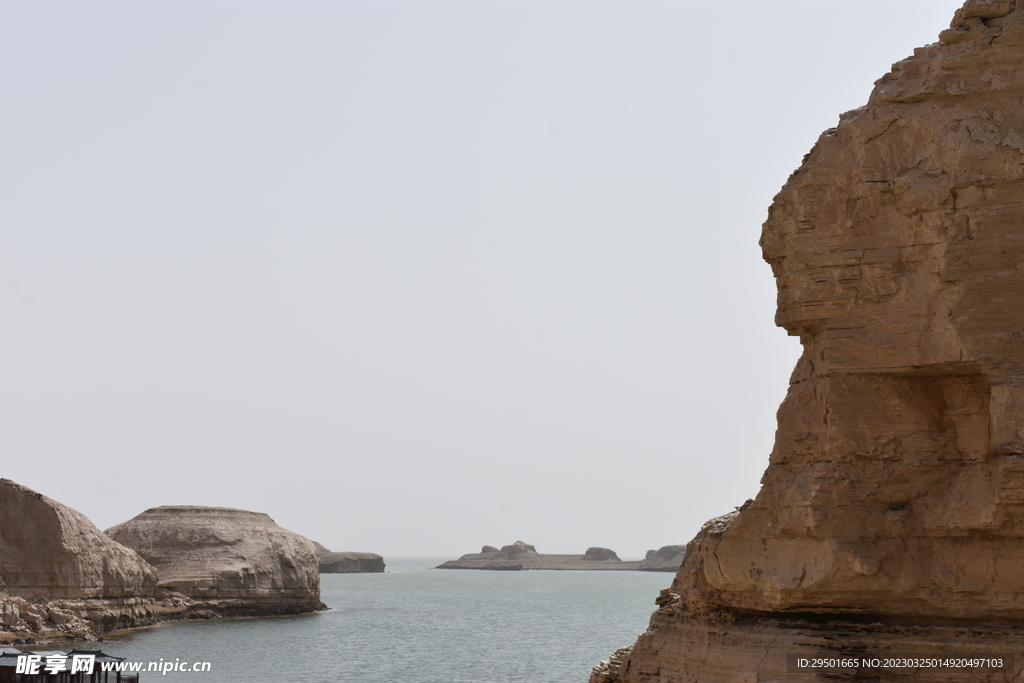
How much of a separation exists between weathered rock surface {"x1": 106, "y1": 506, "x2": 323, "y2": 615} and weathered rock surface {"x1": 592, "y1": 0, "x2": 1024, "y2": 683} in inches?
2071

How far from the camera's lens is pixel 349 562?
590ft

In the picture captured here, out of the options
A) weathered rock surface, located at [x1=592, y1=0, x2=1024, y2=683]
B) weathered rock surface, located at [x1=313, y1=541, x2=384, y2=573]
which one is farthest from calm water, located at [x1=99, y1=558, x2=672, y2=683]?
weathered rock surface, located at [x1=313, y1=541, x2=384, y2=573]

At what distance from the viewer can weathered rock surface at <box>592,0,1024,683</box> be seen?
57.6ft

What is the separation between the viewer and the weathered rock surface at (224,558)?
67.2m

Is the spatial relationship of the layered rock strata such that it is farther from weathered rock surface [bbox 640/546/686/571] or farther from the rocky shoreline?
weathered rock surface [bbox 640/546/686/571]

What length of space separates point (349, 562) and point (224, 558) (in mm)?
113770

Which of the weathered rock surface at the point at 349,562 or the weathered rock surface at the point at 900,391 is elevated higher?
the weathered rock surface at the point at 900,391

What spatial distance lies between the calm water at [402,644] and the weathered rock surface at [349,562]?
92473 mm

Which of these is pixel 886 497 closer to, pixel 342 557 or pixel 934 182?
pixel 934 182

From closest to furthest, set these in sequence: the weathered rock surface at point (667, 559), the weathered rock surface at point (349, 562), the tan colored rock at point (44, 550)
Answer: the tan colored rock at point (44, 550), the weathered rock surface at point (349, 562), the weathered rock surface at point (667, 559)

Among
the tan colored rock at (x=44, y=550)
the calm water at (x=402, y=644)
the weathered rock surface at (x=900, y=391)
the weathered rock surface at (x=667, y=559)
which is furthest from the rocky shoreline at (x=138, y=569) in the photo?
the weathered rock surface at (x=667, y=559)

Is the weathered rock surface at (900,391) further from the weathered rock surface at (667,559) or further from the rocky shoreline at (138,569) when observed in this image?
the weathered rock surface at (667,559)

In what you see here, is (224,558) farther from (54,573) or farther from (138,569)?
(54,573)

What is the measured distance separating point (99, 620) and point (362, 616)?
2251cm
